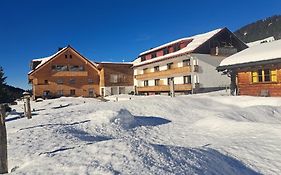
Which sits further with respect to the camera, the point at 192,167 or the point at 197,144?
the point at 197,144

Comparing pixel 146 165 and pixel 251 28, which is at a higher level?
pixel 251 28

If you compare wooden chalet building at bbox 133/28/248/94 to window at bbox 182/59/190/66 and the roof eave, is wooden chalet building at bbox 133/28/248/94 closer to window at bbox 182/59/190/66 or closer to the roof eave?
window at bbox 182/59/190/66

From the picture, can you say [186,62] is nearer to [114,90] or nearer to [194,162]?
[114,90]

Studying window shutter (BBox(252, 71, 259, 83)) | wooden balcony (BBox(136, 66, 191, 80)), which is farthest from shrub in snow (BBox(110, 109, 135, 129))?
wooden balcony (BBox(136, 66, 191, 80))

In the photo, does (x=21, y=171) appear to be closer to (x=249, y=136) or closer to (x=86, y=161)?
(x=86, y=161)

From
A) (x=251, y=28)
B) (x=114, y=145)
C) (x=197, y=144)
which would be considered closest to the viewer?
(x=114, y=145)

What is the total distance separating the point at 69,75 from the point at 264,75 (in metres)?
37.0

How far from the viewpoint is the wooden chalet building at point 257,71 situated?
23.5m

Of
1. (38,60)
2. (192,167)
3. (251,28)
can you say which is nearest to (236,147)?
(192,167)

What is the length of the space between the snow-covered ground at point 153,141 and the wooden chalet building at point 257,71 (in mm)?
4071

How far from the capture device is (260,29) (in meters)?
113

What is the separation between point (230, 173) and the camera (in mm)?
7359

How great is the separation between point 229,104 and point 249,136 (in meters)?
9.80

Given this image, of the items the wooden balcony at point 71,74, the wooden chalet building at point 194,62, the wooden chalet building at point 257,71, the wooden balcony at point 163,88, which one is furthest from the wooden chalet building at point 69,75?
the wooden chalet building at point 257,71
